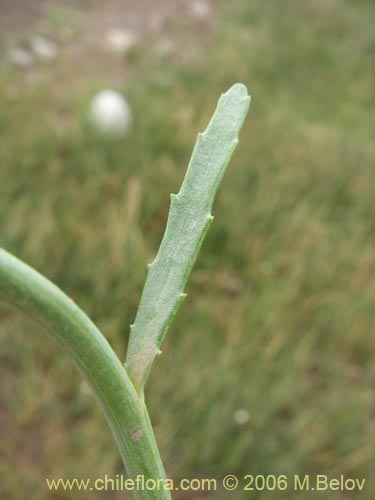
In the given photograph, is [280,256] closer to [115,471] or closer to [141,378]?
[115,471]

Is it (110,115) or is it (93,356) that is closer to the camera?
(93,356)

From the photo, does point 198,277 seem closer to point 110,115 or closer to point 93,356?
point 110,115

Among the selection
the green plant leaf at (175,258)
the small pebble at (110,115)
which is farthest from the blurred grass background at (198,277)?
the green plant leaf at (175,258)

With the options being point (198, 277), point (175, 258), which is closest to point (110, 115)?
point (198, 277)

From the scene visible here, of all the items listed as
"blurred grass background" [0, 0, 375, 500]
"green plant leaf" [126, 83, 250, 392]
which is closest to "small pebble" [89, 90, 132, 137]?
"blurred grass background" [0, 0, 375, 500]

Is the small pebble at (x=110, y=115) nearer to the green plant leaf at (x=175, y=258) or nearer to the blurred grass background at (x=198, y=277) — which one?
the blurred grass background at (x=198, y=277)

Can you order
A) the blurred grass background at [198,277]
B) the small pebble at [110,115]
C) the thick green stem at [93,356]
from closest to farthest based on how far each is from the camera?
1. the thick green stem at [93,356]
2. the blurred grass background at [198,277]
3. the small pebble at [110,115]

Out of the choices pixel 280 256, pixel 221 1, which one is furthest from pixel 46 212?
pixel 221 1
